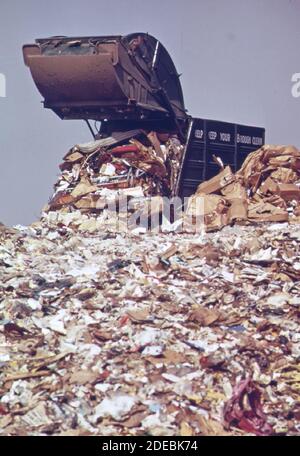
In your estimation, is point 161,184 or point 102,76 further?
point 161,184

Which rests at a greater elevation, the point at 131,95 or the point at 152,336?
the point at 131,95

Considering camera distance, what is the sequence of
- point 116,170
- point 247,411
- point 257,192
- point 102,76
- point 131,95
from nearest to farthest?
point 247,411 < point 257,192 < point 102,76 < point 131,95 < point 116,170

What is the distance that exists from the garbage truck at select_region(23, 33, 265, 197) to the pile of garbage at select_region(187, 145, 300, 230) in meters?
0.68

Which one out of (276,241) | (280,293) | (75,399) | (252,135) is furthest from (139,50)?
(75,399)

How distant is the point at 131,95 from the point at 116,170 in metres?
1.03

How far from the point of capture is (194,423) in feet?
16.4

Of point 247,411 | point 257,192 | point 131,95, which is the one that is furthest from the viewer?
point 131,95

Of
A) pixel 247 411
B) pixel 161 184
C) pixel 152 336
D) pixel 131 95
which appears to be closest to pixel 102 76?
pixel 131 95

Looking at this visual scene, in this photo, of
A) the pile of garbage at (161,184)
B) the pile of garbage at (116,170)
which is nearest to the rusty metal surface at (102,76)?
the pile of garbage at (116,170)

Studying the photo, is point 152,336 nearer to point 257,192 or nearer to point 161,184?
point 257,192

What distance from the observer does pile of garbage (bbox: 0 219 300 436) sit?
16.8 feet

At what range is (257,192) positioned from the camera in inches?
391
